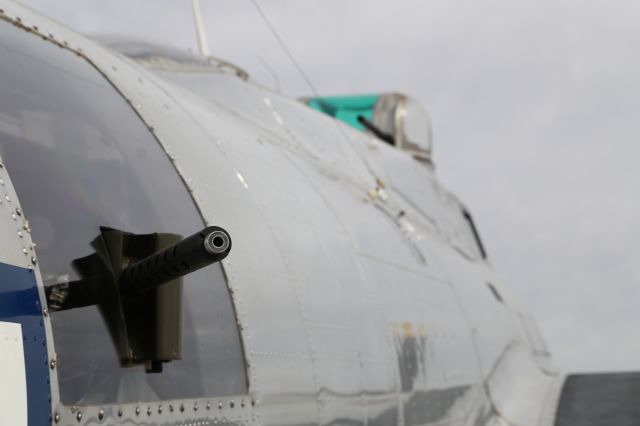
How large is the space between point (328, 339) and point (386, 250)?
1.78 m

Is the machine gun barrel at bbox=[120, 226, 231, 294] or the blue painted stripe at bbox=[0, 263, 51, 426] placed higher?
the machine gun barrel at bbox=[120, 226, 231, 294]

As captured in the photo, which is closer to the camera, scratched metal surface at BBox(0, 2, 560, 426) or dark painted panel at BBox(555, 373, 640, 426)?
scratched metal surface at BBox(0, 2, 560, 426)

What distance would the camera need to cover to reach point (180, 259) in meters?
2.96

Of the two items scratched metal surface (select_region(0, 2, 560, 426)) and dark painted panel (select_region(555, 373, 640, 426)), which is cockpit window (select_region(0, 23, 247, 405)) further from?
dark painted panel (select_region(555, 373, 640, 426))

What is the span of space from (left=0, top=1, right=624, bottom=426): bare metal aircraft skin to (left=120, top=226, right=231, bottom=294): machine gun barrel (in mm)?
27

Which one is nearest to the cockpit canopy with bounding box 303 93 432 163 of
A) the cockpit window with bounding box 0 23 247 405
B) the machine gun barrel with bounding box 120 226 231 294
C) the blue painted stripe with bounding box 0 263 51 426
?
the cockpit window with bounding box 0 23 247 405

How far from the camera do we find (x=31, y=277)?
9.44 feet

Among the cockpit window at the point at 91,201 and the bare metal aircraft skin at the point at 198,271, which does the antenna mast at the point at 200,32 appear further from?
the cockpit window at the point at 91,201

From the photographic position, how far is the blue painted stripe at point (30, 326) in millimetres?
2719

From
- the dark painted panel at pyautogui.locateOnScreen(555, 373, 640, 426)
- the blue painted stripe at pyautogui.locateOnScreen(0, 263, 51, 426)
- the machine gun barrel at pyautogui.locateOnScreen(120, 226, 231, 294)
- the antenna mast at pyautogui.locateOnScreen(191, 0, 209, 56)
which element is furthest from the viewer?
the antenna mast at pyautogui.locateOnScreen(191, 0, 209, 56)

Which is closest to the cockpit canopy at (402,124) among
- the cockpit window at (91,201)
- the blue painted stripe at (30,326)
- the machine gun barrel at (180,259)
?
the cockpit window at (91,201)

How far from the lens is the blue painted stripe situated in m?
2.72

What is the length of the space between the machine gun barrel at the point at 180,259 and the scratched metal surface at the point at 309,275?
17.3 inches

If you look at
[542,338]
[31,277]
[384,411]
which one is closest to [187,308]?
[31,277]
